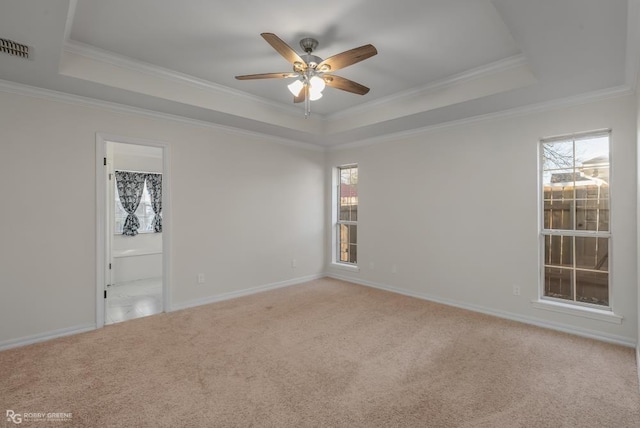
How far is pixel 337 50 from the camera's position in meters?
2.97

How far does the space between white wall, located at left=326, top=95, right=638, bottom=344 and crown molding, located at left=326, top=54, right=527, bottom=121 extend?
0.80 meters

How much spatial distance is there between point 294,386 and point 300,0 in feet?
9.45

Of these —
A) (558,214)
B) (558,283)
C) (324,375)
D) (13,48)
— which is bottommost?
(324,375)

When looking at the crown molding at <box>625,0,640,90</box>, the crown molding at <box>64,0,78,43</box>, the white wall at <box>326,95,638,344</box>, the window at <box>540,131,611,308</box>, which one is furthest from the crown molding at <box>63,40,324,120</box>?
the window at <box>540,131,611,308</box>

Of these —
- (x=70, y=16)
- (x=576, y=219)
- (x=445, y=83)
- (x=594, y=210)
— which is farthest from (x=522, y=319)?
(x=70, y=16)

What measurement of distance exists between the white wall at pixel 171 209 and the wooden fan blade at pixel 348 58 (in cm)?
240

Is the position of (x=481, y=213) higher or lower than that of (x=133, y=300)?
higher

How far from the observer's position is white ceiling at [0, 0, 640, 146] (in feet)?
7.06

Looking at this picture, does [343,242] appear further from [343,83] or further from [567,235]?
[343,83]

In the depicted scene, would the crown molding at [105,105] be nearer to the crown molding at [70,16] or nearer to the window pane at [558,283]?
the crown molding at [70,16]

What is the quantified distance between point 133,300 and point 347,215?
149 inches

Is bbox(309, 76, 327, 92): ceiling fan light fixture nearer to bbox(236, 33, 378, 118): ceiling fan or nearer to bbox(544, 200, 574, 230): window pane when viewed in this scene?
bbox(236, 33, 378, 118): ceiling fan

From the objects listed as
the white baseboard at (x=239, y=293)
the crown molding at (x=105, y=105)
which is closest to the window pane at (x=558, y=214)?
the white baseboard at (x=239, y=293)

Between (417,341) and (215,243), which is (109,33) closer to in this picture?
(215,243)
